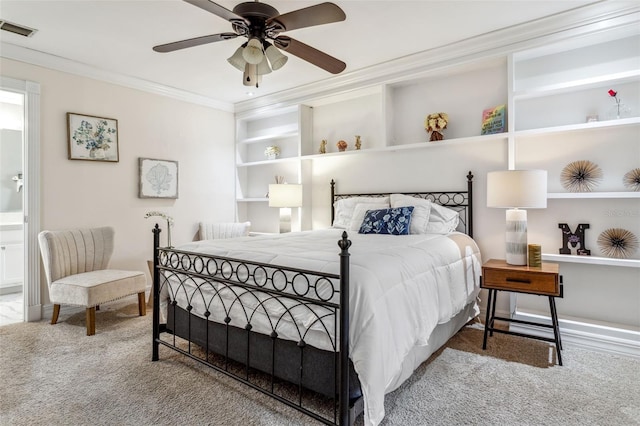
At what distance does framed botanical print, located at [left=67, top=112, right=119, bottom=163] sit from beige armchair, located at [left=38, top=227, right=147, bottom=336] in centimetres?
83

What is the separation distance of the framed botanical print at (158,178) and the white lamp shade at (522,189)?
383cm

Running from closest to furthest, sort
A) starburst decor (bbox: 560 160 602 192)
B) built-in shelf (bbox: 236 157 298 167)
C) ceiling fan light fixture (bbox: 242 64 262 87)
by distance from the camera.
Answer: ceiling fan light fixture (bbox: 242 64 262 87) < starburst decor (bbox: 560 160 602 192) < built-in shelf (bbox: 236 157 298 167)

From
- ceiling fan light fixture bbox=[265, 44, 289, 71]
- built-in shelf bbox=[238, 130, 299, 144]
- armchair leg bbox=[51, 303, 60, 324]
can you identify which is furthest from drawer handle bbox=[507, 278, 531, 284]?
armchair leg bbox=[51, 303, 60, 324]

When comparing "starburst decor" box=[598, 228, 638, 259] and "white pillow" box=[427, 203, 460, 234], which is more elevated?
"white pillow" box=[427, 203, 460, 234]

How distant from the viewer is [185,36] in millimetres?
3131

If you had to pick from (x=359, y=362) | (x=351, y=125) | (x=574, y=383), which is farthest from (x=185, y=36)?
(x=574, y=383)

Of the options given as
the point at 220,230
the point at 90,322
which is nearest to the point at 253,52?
the point at 90,322

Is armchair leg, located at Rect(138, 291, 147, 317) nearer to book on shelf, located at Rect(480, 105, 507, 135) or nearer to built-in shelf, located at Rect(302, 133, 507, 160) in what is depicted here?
built-in shelf, located at Rect(302, 133, 507, 160)

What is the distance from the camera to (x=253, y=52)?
2.25m

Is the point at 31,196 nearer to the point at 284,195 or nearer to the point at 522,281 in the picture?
the point at 284,195

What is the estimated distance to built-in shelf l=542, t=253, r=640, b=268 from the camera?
8.43 ft

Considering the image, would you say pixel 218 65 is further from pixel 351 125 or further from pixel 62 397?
pixel 62 397

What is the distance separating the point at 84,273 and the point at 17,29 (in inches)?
87.8

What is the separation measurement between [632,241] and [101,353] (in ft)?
13.6
